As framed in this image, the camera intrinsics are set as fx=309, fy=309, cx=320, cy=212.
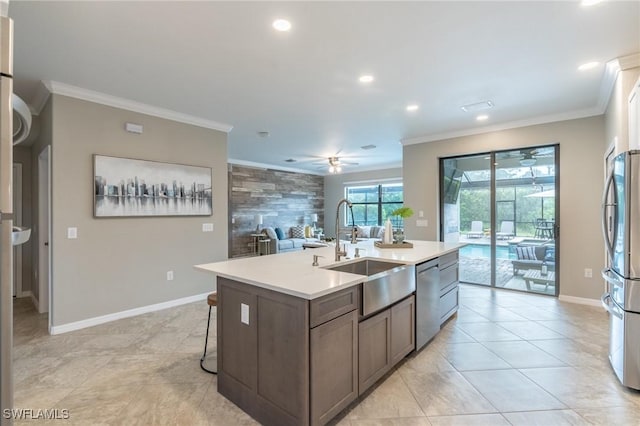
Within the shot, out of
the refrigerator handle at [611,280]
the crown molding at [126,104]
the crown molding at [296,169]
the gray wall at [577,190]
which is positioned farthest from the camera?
the crown molding at [296,169]

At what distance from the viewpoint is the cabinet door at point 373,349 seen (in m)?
2.07

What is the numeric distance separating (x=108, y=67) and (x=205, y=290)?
3078mm

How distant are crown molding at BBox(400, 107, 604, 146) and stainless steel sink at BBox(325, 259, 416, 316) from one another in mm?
3434

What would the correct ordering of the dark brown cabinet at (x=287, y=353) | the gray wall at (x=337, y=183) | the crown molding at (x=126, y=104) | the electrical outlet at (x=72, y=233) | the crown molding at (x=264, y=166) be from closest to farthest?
the dark brown cabinet at (x=287, y=353) → the crown molding at (x=126, y=104) → the electrical outlet at (x=72, y=233) → the crown molding at (x=264, y=166) → the gray wall at (x=337, y=183)

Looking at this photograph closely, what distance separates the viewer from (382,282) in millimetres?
2236

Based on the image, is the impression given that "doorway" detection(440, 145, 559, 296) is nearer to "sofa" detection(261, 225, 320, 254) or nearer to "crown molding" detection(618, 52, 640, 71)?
"crown molding" detection(618, 52, 640, 71)

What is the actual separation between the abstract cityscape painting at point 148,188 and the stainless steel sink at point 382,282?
266 centimetres

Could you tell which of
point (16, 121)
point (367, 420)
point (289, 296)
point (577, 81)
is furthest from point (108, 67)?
point (577, 81)

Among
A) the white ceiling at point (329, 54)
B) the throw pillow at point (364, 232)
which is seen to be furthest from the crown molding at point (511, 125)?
the throw pillow at point (364, 232)

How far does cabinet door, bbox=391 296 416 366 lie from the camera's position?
7.94ft

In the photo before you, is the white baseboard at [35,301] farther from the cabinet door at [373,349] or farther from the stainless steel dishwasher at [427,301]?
the stainless steel dishwasher at [427,301]

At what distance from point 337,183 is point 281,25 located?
831 centimetres

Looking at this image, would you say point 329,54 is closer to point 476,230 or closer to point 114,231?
point 114,231

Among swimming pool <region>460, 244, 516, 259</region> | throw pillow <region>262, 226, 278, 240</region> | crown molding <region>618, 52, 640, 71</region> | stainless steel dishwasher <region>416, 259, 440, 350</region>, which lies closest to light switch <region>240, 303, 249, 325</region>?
stainless steel dishwasher <region>416, 259, 440, 350</region>
